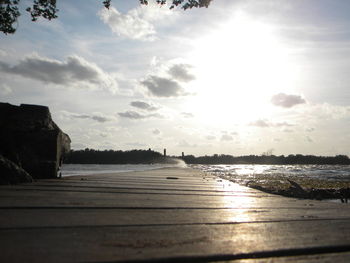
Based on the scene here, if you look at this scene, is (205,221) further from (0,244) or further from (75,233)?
(0,244)

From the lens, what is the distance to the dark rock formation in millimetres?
5078

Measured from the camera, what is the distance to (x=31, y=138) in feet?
17.3

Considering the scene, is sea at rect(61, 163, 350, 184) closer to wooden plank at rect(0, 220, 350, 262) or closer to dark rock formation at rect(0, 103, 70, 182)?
dark rock formation at rect(0, 103, 70, 182)

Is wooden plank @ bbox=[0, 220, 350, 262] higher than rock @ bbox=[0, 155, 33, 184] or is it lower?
lower

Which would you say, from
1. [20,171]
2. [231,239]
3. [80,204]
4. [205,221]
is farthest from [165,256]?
[20,171]

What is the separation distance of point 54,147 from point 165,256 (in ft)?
15.5

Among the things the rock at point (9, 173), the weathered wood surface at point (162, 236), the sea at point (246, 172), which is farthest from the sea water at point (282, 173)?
the weathered wood surface at point (162, 236)

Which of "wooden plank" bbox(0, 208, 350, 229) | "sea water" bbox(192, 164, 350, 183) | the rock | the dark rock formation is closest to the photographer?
"wooden plank" bbox(0, 208, 350, 229)

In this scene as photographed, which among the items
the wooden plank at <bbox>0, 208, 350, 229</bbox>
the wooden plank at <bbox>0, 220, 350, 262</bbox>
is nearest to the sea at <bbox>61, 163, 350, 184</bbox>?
the wooden plank at <bbox>0, 208, 350, 229</bbox>

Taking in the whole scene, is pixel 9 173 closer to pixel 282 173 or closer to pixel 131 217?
pixel 131 217

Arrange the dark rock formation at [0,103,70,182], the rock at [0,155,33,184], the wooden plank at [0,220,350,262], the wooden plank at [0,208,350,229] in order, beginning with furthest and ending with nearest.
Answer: the dark rock formation at [0,103,70,182] < the rock at [0,155,33,184] < the wooden plank at [0,208,350,229] < the wooden plank at [0,220,350,262]

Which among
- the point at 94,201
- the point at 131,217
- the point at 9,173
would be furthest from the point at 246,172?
the point at 131,217

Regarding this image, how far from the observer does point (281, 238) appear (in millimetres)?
1502

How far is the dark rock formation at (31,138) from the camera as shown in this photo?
16.7 ft
